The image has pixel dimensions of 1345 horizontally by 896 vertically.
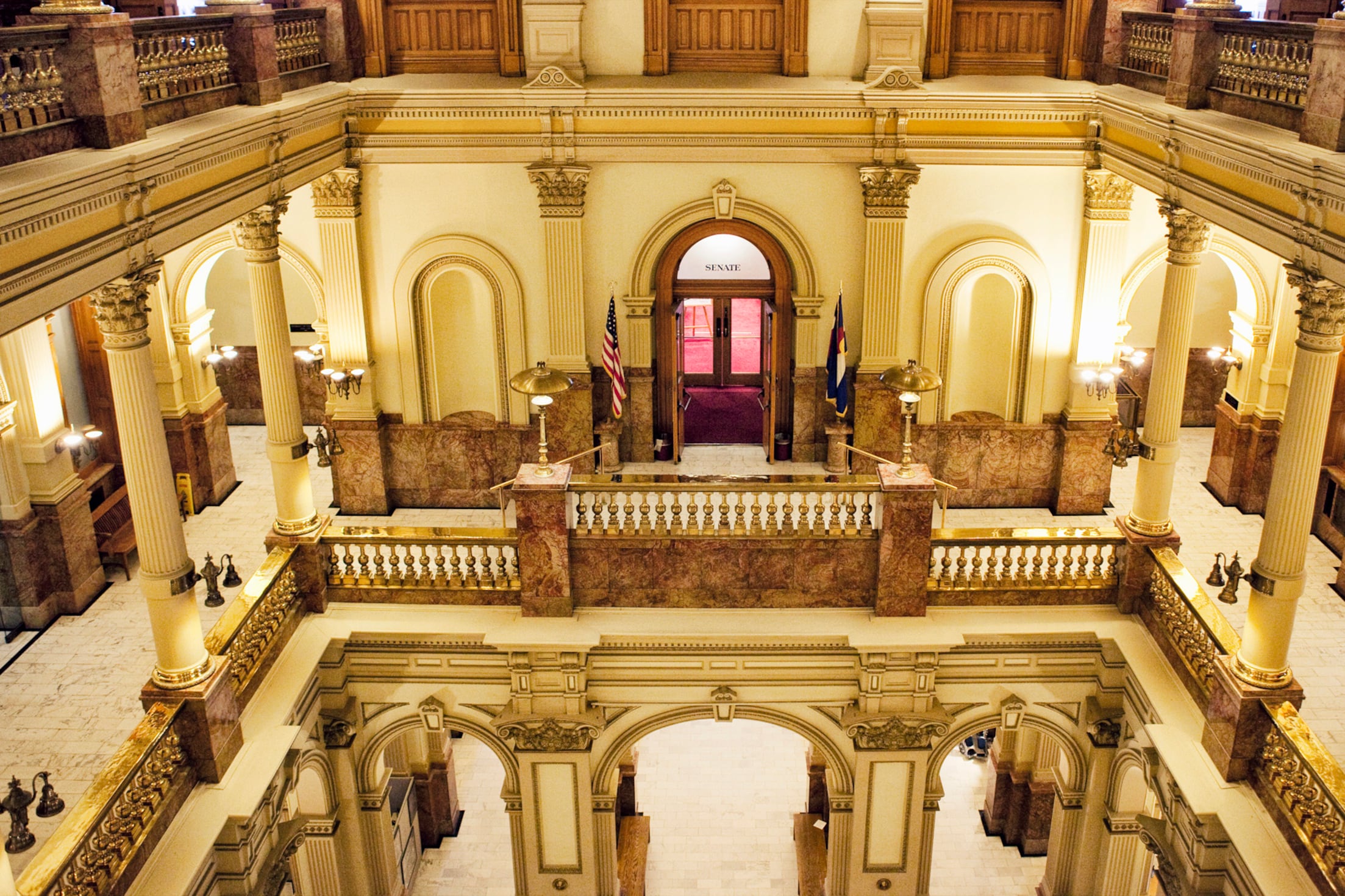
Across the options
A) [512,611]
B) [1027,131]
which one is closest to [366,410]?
[512,611]

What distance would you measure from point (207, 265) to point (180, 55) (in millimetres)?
5645

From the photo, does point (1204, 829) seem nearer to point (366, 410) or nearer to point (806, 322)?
point (806, 322)

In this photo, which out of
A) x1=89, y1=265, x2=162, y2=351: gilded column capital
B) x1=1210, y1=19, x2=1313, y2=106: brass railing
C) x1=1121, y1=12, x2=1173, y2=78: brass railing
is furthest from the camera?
x1=1121, y1=12, x2=1173, y2=78: brass railing

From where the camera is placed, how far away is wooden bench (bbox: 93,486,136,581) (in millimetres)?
13453

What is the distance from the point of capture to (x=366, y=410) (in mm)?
14398

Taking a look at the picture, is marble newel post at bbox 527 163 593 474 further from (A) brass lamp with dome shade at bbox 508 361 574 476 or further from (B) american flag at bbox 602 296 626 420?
(A) brass lamp with dome shade at bbox 508 361 574 476

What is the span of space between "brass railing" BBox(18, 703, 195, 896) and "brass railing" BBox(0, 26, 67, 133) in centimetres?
447

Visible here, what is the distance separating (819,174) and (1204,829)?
26.3 feet

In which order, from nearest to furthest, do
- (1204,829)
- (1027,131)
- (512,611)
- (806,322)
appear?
(1204,829) → (512,611) → (1027,131) → (806,322)

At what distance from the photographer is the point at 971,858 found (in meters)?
14.6

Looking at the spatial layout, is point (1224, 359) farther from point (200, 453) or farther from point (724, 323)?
point (200, 453)

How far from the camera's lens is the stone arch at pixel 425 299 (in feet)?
45.8

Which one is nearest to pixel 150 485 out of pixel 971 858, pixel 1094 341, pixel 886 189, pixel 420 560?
pixel 420 560

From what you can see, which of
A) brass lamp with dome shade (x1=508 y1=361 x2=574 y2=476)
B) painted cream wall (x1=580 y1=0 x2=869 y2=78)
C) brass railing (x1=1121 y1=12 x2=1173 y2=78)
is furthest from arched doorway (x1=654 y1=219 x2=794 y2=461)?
brass railing (x1=1121 y1=12 x2=1173 y2=78)
